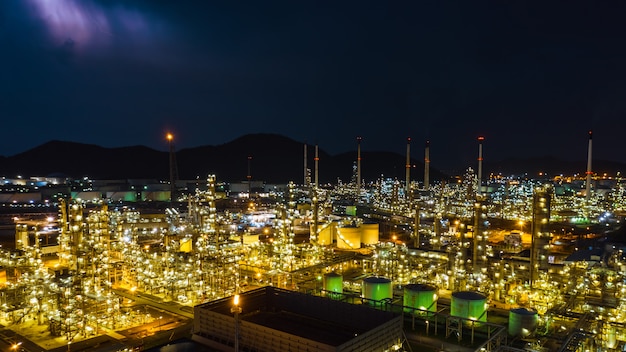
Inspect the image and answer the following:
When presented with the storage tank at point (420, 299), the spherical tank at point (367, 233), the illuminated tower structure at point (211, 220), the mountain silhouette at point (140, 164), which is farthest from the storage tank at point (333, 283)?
the mountain silhouette at point (140, 164)

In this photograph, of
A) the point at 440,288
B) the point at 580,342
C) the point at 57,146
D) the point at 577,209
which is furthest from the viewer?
the point at 57,146

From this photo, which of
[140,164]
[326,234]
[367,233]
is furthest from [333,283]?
[140,164]

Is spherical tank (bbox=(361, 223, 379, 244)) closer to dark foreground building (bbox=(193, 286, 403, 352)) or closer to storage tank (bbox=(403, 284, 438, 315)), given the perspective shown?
storage tank (bbox=(403, 284, 438, 315))

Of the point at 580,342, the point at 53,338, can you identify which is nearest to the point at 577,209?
the point at 580,342

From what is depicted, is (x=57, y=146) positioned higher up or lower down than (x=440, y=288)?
higher up

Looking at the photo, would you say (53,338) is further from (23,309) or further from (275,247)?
(275,247)

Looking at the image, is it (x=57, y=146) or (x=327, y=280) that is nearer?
(x=327, y=280)

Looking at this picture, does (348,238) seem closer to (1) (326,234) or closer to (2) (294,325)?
(1) (326,234)
